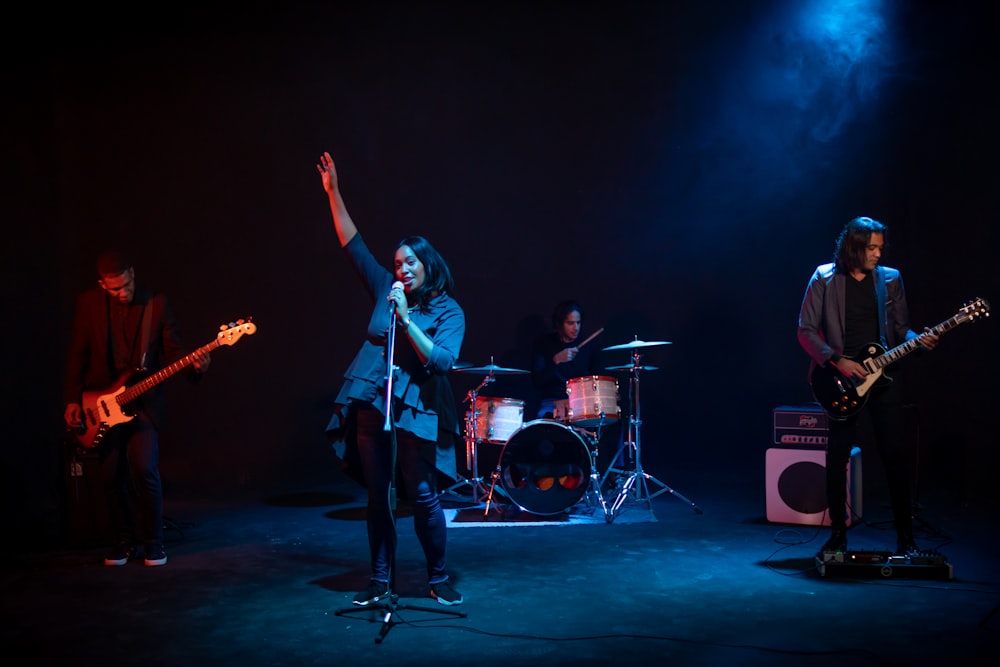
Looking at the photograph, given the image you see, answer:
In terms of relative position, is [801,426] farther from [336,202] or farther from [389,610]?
[336,202]

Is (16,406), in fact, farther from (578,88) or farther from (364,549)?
(578,88)

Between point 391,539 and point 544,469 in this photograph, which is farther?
point 544,469

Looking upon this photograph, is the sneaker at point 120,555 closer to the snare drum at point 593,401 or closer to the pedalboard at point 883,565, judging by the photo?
the snare drum at point 593,401

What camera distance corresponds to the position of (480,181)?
26.6ft

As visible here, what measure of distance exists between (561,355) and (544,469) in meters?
1.07

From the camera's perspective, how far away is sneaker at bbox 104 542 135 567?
17.2 feet

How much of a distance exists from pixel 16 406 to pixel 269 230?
2527 mm

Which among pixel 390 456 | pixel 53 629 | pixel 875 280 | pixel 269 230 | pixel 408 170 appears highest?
pixel 408 170

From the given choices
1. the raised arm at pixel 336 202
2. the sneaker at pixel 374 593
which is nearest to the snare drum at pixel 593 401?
the sneaker at pixel 374 593

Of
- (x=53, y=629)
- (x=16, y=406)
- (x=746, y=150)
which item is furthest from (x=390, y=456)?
(x=746, y=150)

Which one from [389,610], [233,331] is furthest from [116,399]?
[389,610]

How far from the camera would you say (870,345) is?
476 centimetres

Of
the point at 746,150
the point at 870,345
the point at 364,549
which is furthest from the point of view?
→ the point at 746,150

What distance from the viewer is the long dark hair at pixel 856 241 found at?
4.77 metres
